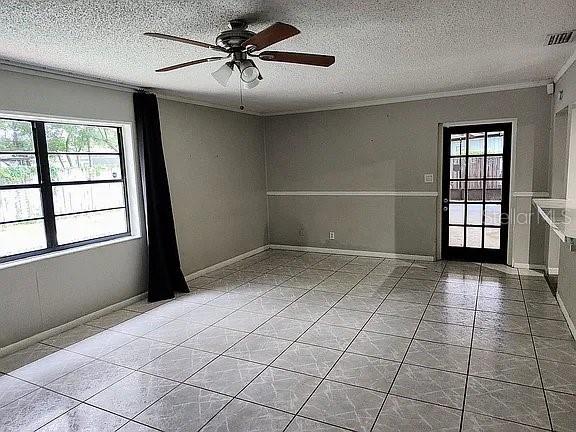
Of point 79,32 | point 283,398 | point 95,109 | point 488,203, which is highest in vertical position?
point 79,32

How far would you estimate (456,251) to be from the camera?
5.83 m

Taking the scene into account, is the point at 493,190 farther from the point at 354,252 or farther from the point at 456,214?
the point at 354,252

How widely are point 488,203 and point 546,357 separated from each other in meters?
2.99

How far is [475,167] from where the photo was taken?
551cm

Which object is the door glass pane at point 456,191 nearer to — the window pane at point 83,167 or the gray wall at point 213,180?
the gray wall at point 213,180

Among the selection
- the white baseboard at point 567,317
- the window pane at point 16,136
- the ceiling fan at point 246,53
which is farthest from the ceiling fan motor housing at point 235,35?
the white baseboard at point 567,317

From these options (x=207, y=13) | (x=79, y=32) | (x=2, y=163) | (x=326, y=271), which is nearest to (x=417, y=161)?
(x=326, y=271)

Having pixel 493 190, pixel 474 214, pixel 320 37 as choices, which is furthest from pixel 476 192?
pixel 320 37

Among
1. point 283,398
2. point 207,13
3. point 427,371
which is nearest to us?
point 207,13

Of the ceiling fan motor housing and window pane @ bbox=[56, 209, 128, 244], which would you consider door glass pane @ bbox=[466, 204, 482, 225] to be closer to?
the ceiling fan motor housing

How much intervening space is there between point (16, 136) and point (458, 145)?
5365mm

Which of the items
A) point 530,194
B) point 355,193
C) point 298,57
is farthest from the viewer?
point 355,193

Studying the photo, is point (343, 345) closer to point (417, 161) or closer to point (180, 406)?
point (180, 406)

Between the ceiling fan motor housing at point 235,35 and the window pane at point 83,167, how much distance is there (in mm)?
2264
